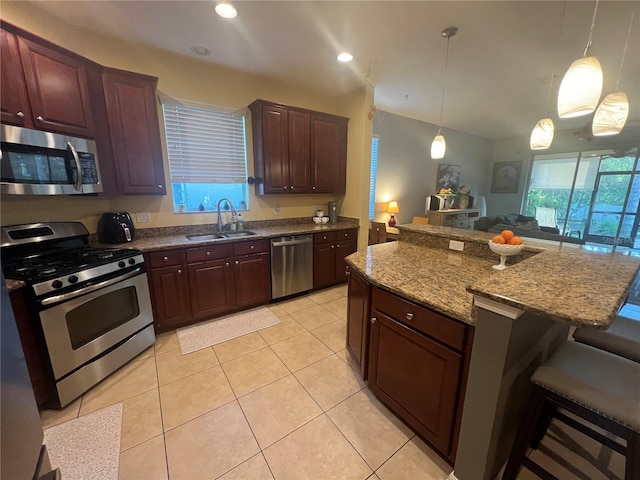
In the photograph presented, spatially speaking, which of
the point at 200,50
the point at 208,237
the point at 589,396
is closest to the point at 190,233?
the point at 208,237

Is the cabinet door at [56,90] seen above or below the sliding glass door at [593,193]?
above

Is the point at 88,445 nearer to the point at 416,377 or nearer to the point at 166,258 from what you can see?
the point at 166,258

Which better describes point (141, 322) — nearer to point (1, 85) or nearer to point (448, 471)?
point (1, 85)

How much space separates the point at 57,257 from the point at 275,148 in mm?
2377

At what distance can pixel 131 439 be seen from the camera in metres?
1.53

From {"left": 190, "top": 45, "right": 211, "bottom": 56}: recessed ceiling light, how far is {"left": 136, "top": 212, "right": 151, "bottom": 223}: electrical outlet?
5.94 feet

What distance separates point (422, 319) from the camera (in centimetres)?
133

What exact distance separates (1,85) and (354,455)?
10.6ft

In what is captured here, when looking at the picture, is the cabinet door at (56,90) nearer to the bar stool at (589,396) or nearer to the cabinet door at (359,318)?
the cabinet door at (359,318)

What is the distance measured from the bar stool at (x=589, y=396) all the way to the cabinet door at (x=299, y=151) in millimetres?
3039

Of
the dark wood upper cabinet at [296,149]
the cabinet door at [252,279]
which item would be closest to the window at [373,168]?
the dark wood upper cabinet at [296,149]

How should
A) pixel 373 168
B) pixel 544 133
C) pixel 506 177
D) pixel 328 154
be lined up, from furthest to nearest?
pixel 506 177 < pixel 373 168 < pixel 328 154 < pixel 544 133

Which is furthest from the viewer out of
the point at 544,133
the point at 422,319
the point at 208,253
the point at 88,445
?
the point at 208,253

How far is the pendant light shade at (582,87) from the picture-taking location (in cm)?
120
